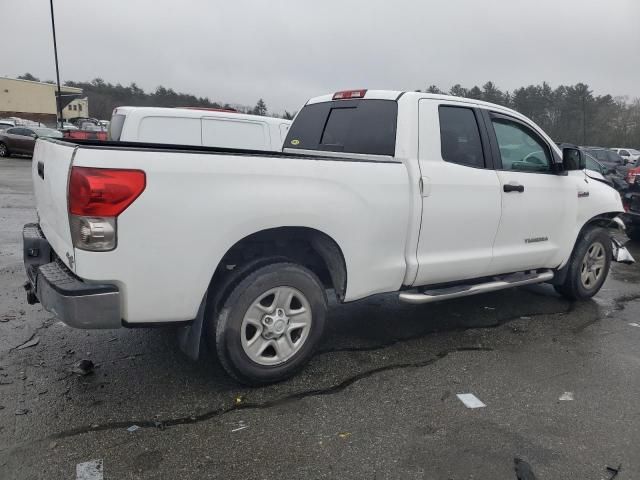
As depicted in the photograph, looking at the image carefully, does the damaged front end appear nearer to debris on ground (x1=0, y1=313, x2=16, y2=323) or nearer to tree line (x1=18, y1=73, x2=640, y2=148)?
debris on ground (x1=0, y1=313, x2=16, y2=323)

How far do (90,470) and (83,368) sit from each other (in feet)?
3.79

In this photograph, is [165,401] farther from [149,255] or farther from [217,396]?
[149,255]

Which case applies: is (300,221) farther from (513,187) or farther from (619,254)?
(619,254)

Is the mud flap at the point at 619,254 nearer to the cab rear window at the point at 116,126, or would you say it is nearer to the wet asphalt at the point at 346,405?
the wet asphalt at the point at 346,405

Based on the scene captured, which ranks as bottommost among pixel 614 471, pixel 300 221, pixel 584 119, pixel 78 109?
pixel 614 471

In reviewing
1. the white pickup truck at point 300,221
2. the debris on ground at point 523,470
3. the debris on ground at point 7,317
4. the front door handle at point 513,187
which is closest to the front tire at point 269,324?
the white pickup truck at point 300,221

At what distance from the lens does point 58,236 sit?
312cm

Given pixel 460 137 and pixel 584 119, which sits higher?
pixel 584 119

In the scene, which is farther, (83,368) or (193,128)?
(193,128)

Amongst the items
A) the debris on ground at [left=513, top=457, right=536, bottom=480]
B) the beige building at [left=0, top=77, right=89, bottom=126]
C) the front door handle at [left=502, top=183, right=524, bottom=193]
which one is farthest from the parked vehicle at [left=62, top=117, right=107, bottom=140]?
the beige building at [left=0, top=77, right=89, bottom=126]

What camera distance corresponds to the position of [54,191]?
304cm

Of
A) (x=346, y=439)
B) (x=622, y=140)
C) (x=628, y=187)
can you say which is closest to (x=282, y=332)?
(x=346, y=439)

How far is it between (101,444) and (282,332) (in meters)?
1.23

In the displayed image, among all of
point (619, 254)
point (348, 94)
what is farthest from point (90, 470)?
point (619, 254)
